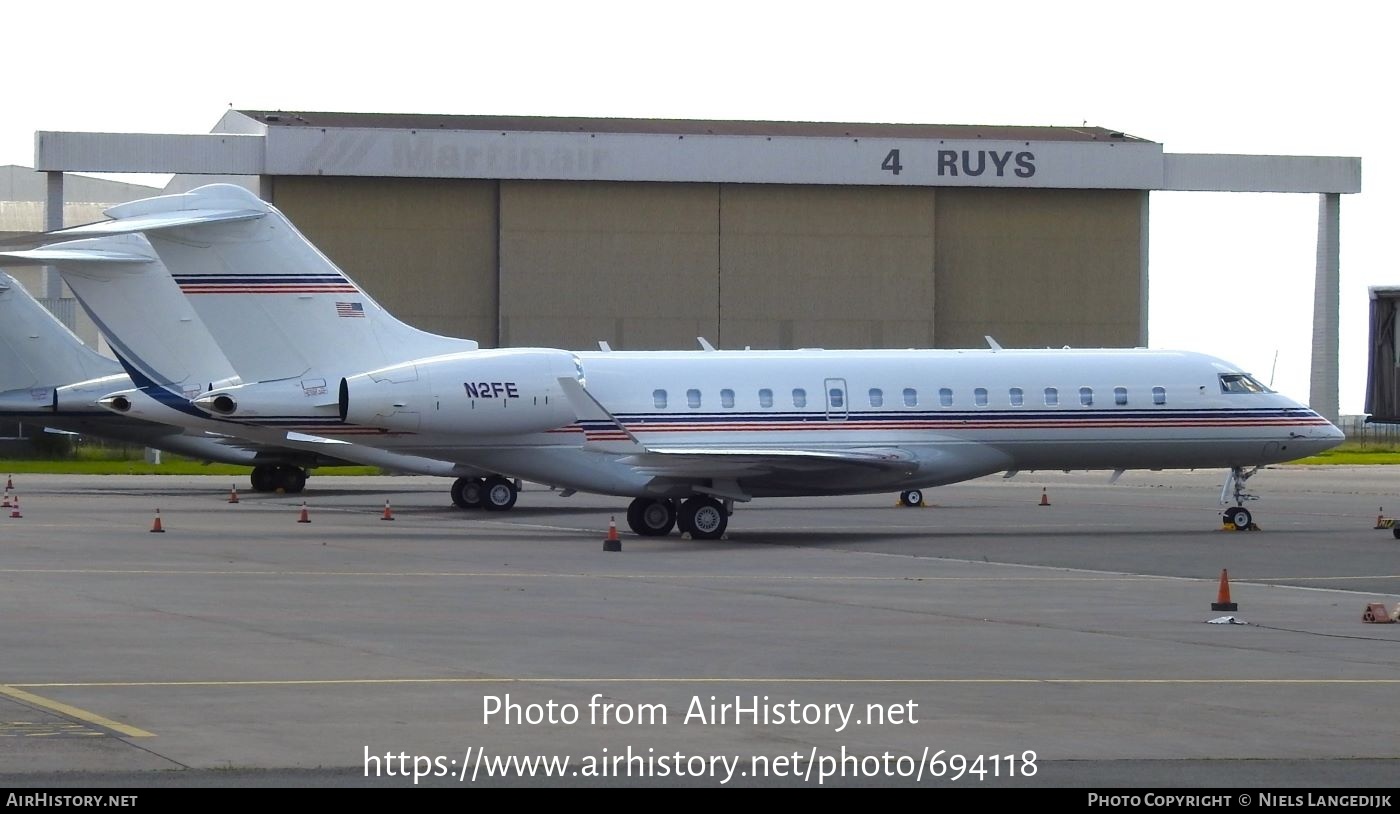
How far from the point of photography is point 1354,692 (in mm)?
12266

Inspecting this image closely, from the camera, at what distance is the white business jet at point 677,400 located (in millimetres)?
29203

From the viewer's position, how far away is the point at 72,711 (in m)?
11.0

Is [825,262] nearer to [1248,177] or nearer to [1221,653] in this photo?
[1248,177]

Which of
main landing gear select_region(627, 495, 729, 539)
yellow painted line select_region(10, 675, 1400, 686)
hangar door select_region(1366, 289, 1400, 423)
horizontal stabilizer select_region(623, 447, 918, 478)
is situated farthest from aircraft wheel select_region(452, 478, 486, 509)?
yellow painted line select_region(10, 675, 1400, 686)

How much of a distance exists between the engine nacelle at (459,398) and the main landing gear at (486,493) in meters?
7.72

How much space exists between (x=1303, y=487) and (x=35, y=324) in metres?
32.7

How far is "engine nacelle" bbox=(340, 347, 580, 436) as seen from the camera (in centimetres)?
2909

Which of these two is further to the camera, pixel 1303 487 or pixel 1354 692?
pixel 1303 487

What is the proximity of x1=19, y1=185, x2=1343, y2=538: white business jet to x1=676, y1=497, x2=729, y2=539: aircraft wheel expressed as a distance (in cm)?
5

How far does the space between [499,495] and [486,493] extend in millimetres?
279

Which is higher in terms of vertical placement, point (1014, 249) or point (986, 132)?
point (986, 132)

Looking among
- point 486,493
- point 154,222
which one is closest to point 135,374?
point 154,222
